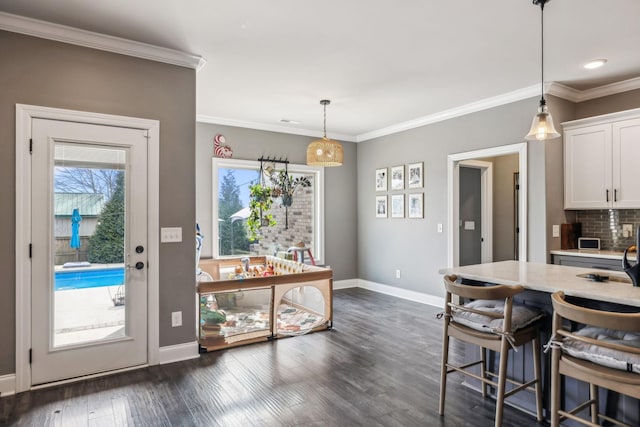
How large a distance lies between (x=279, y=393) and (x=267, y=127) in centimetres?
418

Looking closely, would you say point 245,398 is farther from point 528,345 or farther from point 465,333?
point 528,345

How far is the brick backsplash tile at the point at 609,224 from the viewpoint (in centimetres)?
404

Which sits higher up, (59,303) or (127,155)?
(127,155)

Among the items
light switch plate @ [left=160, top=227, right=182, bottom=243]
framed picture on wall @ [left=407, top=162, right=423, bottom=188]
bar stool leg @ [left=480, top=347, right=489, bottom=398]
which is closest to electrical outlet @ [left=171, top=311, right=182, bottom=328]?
light switch plate @ [left=160, top=227, right=182, bottom=243]

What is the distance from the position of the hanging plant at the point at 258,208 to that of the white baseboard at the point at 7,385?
340 centimetres

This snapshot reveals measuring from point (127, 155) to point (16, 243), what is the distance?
102cm

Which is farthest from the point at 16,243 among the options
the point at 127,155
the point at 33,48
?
the point at 33,48

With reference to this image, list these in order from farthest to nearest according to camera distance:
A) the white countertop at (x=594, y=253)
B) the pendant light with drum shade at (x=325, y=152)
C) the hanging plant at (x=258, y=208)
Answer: the hanging plant at (x=258, y=208)
the pendant light with drum shade at (x=325, y=152)
the white countertop at (x=594, y=253)

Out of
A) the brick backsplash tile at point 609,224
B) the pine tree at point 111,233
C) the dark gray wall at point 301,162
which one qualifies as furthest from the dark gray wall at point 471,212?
the pine tree at point 111,233

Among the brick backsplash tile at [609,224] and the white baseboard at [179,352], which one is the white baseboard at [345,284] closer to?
the white baseboard at [179,352]

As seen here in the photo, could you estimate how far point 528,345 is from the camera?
8.03ft

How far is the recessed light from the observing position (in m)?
3.50

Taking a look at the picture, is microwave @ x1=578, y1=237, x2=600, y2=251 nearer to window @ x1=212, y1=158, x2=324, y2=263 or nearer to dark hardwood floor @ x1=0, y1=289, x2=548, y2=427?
dark hardwood floor @ x1=0, y1=289, x2=548, y2=427

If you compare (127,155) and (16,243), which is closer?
(16,243)
